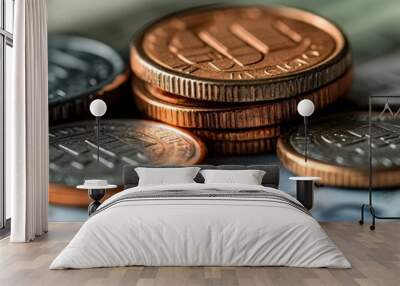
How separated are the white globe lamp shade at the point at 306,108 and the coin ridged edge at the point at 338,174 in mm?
494

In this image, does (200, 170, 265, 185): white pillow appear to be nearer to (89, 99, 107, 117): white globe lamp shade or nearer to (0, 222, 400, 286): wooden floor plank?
(89, 99, 107, 117): white globe lamp shade

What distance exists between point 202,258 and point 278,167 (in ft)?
9.62

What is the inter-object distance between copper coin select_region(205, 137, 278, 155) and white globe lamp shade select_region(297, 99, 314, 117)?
1.54ft

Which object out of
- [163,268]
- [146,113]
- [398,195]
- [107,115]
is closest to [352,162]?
[398,195]

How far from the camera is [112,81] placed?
761cm

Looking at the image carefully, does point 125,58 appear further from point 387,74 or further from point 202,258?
point 202,258

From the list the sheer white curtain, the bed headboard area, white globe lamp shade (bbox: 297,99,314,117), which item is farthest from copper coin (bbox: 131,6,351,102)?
the sheer white curtain

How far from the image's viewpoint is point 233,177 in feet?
21.9

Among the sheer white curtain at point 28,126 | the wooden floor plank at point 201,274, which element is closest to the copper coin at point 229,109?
the sheer white curtain at point 28,126

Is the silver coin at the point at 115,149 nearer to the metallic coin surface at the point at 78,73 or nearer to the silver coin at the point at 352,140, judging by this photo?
the metallic coin surface at the point at 78,73

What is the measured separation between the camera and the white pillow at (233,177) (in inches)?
262

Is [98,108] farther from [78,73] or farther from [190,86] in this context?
[190,86]

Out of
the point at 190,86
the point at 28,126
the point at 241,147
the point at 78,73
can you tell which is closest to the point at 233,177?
the point at 241,147

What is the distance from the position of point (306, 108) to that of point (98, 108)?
2430 millimetres
